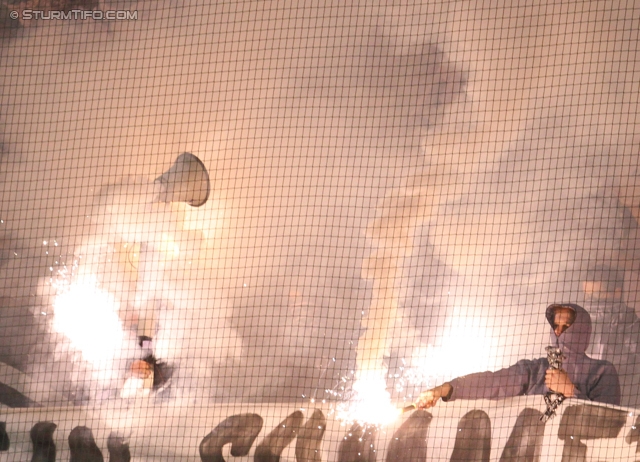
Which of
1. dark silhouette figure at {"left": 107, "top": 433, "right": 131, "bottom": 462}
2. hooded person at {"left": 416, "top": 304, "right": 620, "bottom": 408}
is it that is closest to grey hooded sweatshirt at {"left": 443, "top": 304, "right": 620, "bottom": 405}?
hooded person at {"left": 416, "top": 304, "right": 620, "bottom": 408}

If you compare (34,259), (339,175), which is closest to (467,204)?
(339,175)

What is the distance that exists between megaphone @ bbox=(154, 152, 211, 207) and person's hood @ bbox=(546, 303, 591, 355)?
2290 millimetres

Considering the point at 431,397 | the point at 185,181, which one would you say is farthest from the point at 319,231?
the point at 431,397

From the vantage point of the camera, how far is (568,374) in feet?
14.9

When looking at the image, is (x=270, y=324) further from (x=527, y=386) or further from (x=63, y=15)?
(x=63, y=15)

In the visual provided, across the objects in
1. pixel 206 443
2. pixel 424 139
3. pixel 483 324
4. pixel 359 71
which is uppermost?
pixel 359 71

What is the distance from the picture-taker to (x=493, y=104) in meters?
4.89

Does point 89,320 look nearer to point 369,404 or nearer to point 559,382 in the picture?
point 369,404

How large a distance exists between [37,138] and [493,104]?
9.78ft

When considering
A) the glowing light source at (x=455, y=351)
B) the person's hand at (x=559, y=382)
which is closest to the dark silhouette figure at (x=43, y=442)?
the glowing light source at (x=455, y=351)

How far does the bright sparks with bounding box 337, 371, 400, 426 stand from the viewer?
473 cm

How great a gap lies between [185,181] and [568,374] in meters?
2.57

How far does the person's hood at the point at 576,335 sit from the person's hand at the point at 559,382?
135 mm

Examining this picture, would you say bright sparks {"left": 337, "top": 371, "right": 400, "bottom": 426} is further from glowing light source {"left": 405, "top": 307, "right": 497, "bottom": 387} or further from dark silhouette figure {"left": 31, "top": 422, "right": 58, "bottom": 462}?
dark silhouette figure {"left": 31, "top": 422, "right": 58, "bottom": 462}
